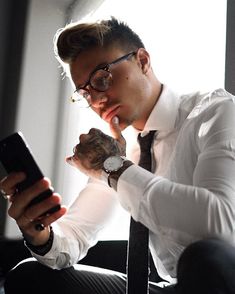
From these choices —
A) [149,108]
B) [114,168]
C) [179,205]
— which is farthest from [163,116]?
[179,205]

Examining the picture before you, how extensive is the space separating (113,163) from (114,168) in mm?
14

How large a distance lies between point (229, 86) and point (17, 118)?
4.52ft

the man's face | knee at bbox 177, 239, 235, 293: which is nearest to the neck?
the man's face

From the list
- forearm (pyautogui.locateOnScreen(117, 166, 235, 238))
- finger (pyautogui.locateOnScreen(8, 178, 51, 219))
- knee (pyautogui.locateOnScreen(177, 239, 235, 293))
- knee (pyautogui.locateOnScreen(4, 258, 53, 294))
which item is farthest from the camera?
knee (pyautogui.locateOnScreen(4, 258, 53, 294))

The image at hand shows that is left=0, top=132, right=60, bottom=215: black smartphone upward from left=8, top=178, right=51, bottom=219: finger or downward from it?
upward

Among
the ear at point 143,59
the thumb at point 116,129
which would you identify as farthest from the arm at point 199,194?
the ear at point 143,59

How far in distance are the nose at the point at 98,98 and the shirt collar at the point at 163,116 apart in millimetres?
142

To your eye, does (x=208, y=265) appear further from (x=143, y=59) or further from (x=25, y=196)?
(x=143, y=59)

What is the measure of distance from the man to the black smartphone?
0.01m

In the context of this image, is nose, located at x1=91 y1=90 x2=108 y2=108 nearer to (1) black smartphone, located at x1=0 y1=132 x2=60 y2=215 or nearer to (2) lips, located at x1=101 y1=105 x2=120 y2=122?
(2) lips, located at x1=101 y1=105 x2=120 y2=122

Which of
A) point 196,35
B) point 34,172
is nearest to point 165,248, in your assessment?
point 34,172

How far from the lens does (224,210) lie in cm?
75

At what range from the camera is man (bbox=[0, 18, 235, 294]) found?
0.75 meters

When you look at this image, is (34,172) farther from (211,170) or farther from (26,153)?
(211,170)
